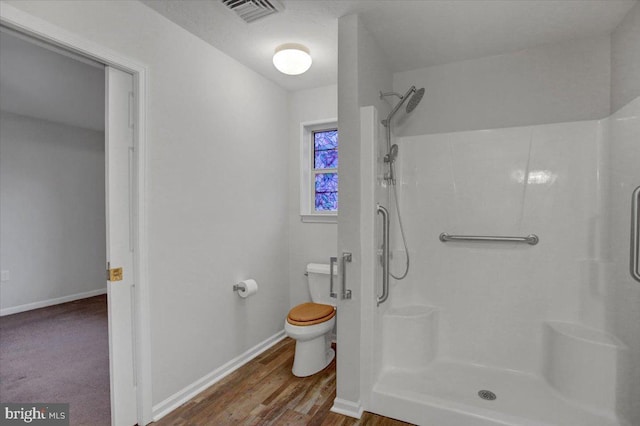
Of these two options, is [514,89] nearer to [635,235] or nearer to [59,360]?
[635,235]

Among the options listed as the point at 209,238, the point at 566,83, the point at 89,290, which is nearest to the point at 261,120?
the point at 209,238

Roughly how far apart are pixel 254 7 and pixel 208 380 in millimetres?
2443

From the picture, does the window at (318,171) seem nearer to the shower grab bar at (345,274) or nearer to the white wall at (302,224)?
the white wall at (302,224)

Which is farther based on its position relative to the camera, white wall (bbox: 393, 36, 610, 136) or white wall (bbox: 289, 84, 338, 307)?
white wall (bbox: 289, 84, 338, 307)

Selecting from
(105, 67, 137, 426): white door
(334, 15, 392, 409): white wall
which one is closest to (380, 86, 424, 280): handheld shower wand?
(334, 15, 392, 409): white wall

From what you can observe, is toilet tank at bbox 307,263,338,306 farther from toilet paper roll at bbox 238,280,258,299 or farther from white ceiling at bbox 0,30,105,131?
white ceiling at bbox 0,30,105,131

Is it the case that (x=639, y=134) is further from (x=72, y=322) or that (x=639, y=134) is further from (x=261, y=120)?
(x=72, y=322)

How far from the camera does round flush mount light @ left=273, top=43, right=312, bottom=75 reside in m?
2.23

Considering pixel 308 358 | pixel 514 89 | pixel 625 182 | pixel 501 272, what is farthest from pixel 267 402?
pixel 514 89

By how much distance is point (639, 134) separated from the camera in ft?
5.72

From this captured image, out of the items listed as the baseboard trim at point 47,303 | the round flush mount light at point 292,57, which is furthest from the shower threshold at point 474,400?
the baseboard trim at point 47,303

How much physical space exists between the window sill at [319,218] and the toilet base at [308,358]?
1.07m

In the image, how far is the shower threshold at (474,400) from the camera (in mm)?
1747

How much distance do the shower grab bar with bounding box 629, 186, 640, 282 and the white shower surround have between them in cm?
19
